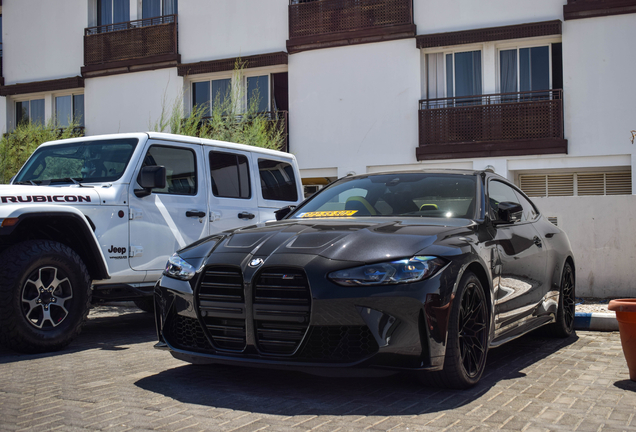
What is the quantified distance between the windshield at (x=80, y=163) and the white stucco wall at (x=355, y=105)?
11.7 m

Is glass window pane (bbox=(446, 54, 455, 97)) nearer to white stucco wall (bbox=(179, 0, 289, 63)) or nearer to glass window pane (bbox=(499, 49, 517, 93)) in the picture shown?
glass window pane (bbox=(499, 49, 517, 93))

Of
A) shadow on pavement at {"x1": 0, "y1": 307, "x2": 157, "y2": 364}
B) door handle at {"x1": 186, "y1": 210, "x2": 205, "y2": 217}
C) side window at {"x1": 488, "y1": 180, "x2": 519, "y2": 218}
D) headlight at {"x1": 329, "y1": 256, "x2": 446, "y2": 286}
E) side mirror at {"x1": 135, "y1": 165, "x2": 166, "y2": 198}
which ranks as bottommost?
shadow on pavement at {"x1": 0, "y1": 307, "x2": 157, "y2": 364}

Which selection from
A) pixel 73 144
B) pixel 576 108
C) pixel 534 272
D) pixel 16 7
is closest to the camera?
pixel 534 272

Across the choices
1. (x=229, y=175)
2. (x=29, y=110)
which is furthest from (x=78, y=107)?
(x=229, y=175)

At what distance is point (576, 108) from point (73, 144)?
513 inches

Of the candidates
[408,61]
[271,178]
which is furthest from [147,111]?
[271,178]

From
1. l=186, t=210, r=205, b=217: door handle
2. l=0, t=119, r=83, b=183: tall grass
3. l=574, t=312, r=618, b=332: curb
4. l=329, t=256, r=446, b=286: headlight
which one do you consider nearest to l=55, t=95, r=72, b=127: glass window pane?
l=0, t=119, r=83, b=183: tall grass

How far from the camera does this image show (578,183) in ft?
58.2

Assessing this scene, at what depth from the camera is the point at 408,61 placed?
707 inches

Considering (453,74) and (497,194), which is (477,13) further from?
(497,194)

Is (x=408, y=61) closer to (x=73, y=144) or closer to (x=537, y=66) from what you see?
(x=537, y=66)

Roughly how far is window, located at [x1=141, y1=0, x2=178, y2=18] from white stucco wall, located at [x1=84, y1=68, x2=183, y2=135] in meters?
1.92

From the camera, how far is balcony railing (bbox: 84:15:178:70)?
20.8 m

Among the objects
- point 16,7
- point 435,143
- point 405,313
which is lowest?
point 405,313
